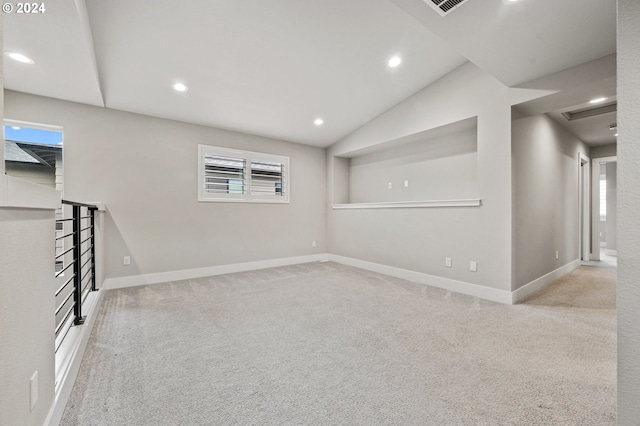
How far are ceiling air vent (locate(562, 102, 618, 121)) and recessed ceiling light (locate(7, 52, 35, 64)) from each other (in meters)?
6.22

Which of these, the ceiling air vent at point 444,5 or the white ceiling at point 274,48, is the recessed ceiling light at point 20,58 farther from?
the ceiling air vent at point 444,5

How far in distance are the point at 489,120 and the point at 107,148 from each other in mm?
4852

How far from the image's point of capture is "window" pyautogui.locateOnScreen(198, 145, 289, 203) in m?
4.40

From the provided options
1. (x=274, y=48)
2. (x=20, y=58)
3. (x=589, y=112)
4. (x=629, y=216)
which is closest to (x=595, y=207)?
(x=589, y=112)

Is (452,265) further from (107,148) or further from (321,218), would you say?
(107,148)

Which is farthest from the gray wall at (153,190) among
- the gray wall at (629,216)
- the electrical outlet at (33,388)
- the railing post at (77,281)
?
the gray wall at (629,216)

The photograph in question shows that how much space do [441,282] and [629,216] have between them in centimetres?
285

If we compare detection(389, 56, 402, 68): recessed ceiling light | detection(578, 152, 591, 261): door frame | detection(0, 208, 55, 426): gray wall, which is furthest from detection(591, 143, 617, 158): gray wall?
detection(0, 208, 55, 426): gray wall

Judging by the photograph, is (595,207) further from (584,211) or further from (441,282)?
(441,282)

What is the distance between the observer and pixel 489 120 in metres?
3.17

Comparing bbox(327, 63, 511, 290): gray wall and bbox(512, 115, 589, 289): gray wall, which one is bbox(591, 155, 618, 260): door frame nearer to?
bbox(512, 115, 589, 289): gray wall

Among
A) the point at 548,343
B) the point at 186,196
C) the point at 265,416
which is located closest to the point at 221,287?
the point at 186,196

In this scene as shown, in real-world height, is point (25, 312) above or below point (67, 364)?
above

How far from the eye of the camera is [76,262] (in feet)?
6.77
